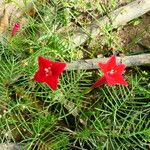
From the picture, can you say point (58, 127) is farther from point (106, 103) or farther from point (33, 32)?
point (33, 32)

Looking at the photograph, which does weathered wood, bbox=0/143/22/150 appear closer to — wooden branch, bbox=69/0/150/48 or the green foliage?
the green foliage

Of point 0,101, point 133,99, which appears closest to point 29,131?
point 0,101

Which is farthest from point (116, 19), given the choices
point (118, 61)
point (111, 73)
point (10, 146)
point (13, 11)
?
point (10, 146)

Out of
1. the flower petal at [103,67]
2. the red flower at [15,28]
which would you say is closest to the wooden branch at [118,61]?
the red flower at [15,28]

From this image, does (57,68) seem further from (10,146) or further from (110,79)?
(10,146)

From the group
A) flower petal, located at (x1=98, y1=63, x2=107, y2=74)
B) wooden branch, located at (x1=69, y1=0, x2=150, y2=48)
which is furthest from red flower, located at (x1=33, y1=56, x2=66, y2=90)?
wooden branch, located at (x1=69, y1=0, x2=150, y2=48)

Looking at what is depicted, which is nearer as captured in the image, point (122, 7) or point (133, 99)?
point (133, 99)
